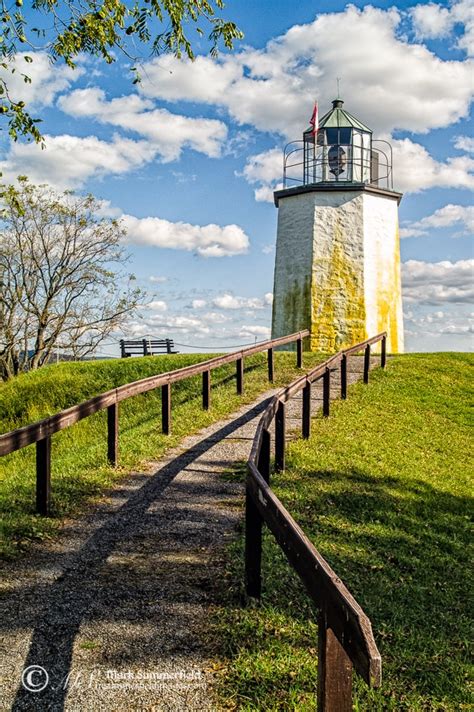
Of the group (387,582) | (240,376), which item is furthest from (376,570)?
(240,376)

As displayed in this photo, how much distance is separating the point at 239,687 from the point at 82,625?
117 cm

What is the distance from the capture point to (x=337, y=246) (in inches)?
844

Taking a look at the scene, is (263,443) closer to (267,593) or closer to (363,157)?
(267,593)

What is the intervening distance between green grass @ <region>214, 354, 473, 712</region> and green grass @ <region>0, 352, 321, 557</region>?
6.39 ft

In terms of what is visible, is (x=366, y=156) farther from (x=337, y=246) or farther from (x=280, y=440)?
(x=280, y=440)

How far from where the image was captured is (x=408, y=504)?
7145mm

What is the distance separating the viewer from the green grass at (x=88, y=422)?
6406 millimetres

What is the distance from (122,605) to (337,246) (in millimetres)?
18396

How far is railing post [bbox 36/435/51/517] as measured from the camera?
20.5 feet

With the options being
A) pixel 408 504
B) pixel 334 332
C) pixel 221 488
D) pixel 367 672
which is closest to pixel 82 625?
pixel 367 672

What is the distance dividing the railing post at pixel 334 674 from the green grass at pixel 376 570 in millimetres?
821

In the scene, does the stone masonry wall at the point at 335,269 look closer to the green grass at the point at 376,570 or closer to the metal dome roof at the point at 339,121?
the metal dome roof at the point at 339,121

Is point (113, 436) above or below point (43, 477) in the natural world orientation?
above

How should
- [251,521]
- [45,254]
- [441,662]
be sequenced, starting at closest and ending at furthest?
[441,662] < [251,521] < [45,254]
